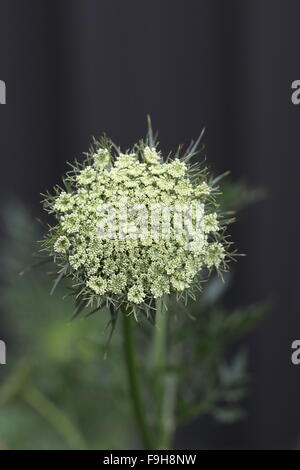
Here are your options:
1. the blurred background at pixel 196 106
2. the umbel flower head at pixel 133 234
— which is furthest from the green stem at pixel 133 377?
the blurred background at pixel 196 106

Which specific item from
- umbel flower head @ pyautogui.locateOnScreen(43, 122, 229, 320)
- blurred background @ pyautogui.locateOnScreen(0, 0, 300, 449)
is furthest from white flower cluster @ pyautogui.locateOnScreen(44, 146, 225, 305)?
blurred background @ pyautogui.locateOnScreen(0, 0, 300, 449)

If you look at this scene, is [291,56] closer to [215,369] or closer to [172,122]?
[172,122]

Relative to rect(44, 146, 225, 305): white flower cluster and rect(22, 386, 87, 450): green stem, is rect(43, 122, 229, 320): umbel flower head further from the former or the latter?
rect(22, 386, 87, 450): green stem

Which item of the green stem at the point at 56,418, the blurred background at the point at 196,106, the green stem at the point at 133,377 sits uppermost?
the blurred background at the point at 196,106

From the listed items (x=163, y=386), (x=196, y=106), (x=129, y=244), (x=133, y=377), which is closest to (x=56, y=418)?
(x=163, y=386)

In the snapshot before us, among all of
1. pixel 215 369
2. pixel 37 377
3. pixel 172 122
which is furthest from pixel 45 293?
pixel 172 122

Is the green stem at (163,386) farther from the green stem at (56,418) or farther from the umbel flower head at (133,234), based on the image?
the umbel flower head at (133,234)
